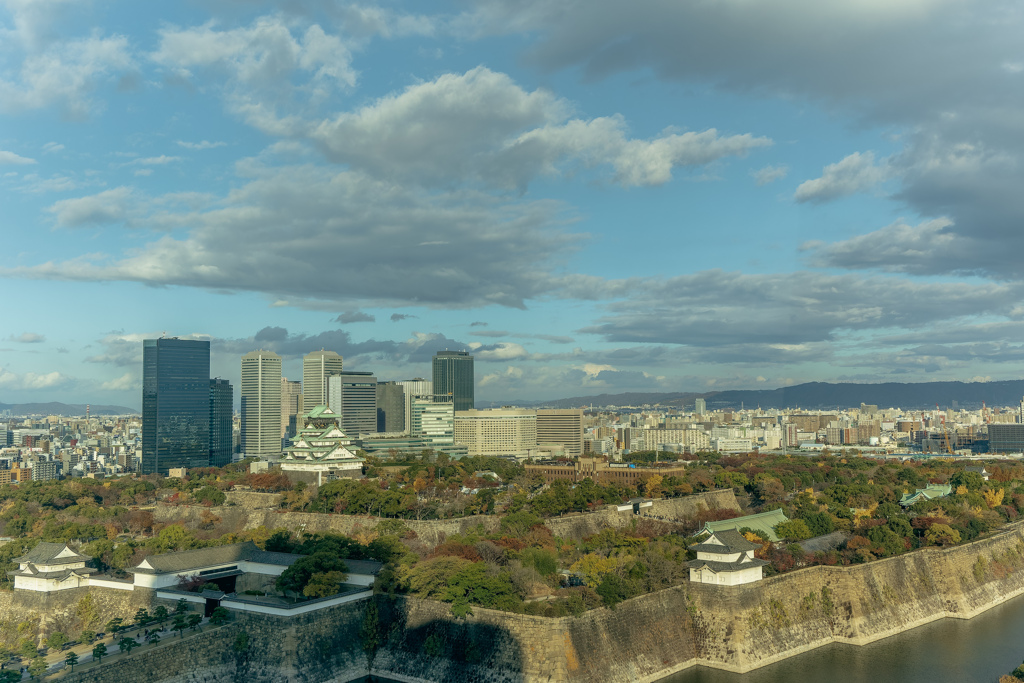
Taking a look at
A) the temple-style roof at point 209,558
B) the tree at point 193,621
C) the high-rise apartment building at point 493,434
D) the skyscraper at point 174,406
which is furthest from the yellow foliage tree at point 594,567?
the high-rise apartment building at point 493,434

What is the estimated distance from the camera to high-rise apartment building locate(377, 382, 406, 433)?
165750 millimetres

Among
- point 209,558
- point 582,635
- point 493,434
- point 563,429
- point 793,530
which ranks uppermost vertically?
point 563,429

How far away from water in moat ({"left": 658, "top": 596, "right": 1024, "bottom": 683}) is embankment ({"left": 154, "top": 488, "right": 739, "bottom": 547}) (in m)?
15.4

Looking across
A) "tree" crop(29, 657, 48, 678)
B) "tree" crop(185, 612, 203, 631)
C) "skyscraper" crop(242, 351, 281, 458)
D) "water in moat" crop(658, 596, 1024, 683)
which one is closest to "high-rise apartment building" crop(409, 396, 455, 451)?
"skyscraper" crop(242, 351, 281, 458)

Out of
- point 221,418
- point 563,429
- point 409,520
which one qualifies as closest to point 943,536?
point 409,520

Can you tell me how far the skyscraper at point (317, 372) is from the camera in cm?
14738

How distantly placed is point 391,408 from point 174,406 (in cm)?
6070

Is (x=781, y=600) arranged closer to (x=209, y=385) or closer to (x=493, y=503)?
(x=493, y=503)

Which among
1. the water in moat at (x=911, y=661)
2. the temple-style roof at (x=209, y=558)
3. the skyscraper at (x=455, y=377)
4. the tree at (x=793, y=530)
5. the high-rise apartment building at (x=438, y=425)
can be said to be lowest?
the water in moat at (x=911, y=661)

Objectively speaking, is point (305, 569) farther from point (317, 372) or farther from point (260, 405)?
point (317, 372)

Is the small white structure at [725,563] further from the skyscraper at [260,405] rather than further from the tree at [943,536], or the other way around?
the skyscraper at [260,405]

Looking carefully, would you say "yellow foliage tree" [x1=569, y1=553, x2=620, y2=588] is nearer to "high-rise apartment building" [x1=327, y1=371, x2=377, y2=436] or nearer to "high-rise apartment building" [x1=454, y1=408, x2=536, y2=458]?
"high-rise apartment building" [x1=454, y1=408, x2=536, y2=458]

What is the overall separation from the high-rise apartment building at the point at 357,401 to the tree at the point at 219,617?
101 meters

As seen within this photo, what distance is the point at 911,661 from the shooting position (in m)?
30.2
